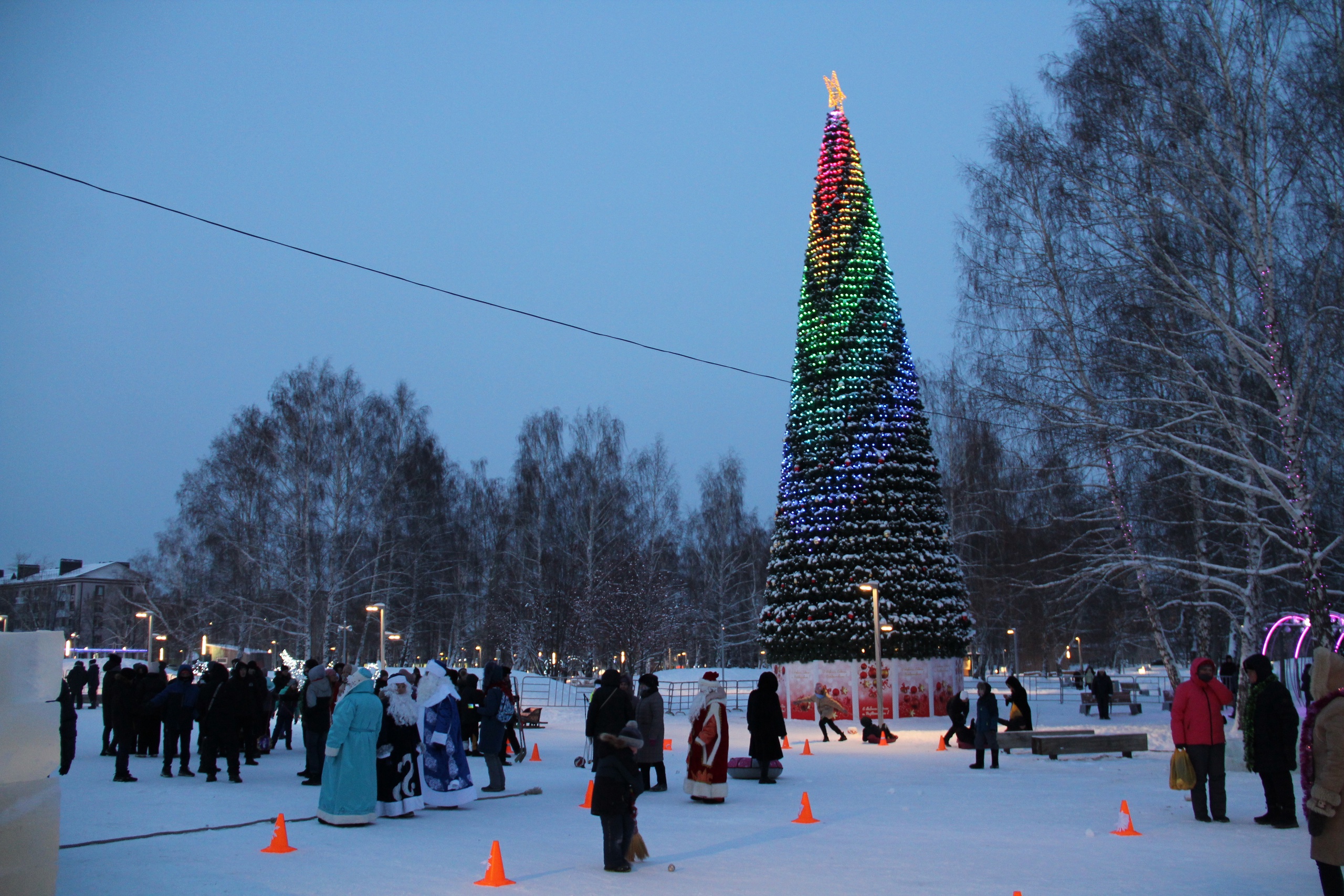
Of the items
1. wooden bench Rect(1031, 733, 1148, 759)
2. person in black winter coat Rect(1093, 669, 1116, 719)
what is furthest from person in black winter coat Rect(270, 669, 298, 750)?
person in black winter coat Rect(1093, 669, 1116, 719)

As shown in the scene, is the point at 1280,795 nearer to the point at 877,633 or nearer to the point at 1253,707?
the point at 1253,707

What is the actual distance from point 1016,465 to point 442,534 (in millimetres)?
28433

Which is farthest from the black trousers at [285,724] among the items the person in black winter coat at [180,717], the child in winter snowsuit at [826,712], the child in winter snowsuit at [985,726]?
the child in winter snowsuit at [985,726]

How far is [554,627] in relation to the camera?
44.8 m

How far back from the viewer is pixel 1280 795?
33.0ft

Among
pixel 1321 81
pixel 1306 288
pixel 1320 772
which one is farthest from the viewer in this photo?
pixel 1306 288

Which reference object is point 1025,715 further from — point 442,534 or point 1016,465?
point 442,534

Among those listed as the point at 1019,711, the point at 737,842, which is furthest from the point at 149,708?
the point at 1019,711

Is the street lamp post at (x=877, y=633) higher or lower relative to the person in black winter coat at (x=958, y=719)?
higher

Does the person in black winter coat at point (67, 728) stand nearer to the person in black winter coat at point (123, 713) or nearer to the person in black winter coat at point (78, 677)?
the person in black winter coat at point (123, 713)

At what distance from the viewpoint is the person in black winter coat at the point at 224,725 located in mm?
12938

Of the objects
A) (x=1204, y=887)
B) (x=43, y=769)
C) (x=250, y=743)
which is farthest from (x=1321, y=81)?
(x=250, y=743)

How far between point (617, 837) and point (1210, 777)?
660cm

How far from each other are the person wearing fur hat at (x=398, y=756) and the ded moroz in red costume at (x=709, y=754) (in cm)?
338
